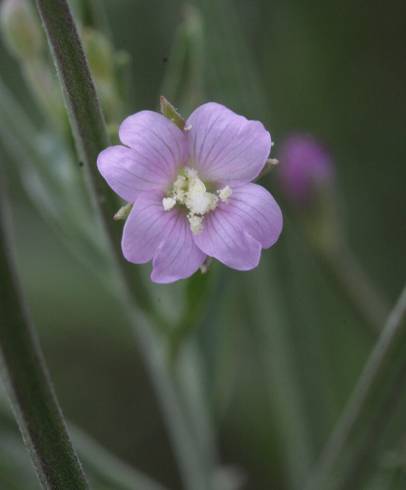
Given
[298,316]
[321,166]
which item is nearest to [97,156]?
[298,316]

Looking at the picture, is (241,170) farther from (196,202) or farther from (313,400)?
(313,400)

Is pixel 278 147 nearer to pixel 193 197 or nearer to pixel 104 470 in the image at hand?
pixel 104 470

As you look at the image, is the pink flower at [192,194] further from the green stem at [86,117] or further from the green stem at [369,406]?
the green stem at [369,406]

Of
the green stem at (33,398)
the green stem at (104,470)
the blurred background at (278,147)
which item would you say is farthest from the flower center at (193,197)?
the blurred background at (278,147)

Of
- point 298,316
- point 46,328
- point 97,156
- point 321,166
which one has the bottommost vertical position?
point 46,328

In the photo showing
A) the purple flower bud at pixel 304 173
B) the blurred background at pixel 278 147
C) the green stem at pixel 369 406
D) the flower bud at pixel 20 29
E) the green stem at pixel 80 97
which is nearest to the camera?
Answer: the green stem at pixel 80 97

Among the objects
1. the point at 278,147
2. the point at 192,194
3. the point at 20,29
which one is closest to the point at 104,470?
the point at 192,194
